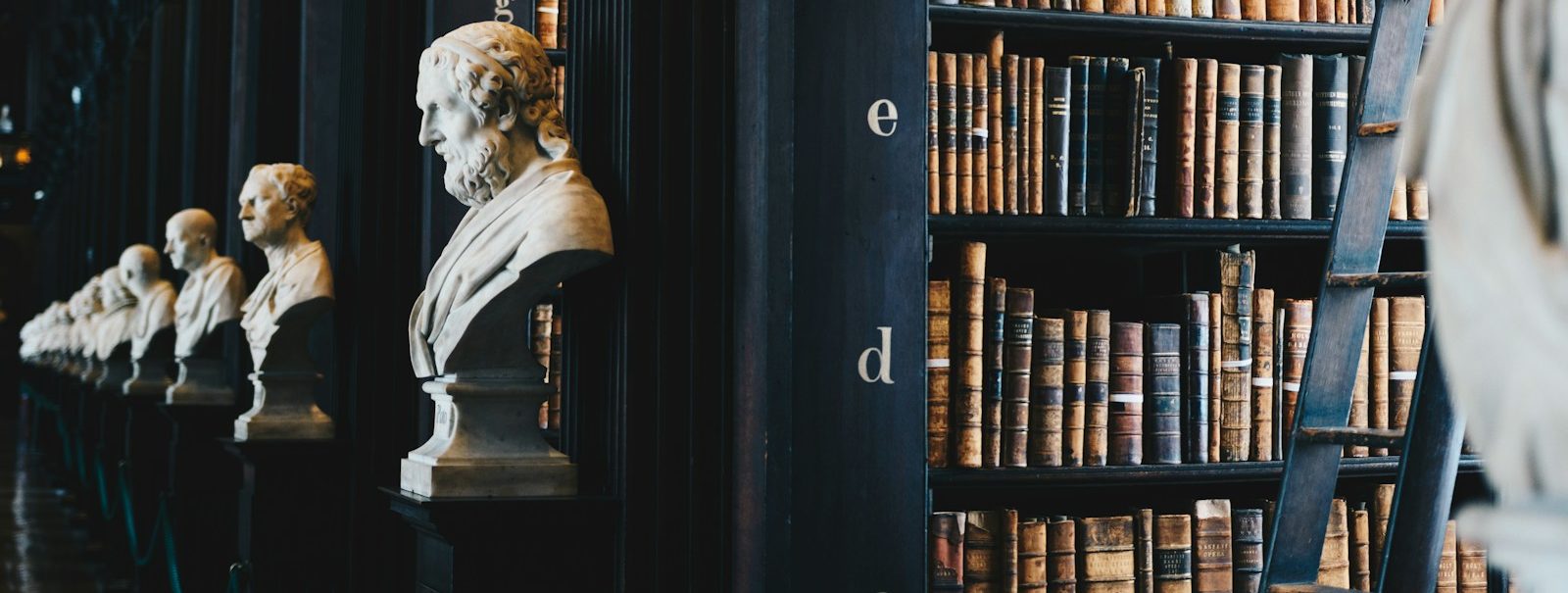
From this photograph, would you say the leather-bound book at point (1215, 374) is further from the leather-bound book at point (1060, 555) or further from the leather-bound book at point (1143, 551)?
the leather-bound book at point (1060, 555)

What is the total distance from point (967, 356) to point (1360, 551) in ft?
2.79

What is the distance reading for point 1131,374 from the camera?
8.93ft

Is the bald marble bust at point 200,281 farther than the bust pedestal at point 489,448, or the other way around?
the bald marble bust at point 200,281

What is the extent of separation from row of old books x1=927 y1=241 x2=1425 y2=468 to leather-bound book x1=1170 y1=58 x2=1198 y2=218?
0.13 meters

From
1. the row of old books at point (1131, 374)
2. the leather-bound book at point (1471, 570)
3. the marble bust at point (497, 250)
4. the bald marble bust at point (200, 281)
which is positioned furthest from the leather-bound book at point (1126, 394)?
the bald marble bust at point (200, 281)

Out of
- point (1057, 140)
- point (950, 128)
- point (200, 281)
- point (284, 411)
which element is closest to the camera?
point (950, 128)

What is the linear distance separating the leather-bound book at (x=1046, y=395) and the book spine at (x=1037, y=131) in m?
0.20

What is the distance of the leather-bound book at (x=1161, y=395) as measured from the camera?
8.95ft

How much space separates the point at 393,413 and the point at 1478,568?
7.77 ft

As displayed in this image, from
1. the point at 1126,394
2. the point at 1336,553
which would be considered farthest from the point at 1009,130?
the point at 1336,553

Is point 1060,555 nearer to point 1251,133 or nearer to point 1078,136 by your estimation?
point 1078,136

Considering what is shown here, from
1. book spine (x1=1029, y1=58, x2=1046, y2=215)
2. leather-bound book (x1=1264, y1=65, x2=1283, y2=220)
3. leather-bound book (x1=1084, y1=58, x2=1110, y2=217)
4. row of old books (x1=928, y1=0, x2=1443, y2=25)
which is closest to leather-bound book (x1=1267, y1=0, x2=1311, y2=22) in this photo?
row of old books (x1=928, y1=0, x2=1443, y2=25)

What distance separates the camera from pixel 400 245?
3.80 m

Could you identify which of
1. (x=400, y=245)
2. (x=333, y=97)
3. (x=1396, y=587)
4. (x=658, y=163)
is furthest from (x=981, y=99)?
(x=333, y=97)
